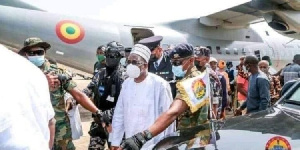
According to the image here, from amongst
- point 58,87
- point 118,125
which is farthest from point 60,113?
point 118,125

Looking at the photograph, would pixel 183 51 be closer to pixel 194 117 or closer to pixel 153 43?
pixel 194 117

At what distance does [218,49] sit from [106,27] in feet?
11.5

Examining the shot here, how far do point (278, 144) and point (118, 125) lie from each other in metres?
1.46

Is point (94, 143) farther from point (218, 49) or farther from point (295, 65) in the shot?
point (218, 49)

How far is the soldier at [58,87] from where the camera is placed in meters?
3.74

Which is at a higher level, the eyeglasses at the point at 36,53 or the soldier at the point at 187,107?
the eyeglasses at the point at 36,53

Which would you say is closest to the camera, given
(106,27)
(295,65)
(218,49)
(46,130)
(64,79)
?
(46,130)

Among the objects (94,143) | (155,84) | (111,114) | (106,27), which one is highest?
(106,27)

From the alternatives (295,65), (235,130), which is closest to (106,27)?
(295,65)

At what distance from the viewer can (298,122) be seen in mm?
2891

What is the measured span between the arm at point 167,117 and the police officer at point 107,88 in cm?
119

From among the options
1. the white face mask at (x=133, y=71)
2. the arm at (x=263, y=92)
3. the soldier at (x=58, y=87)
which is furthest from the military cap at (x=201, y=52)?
the white face mask at (x=133, y=71)

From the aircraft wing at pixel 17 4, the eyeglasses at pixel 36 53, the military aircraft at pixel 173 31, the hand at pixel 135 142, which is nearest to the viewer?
the hand at pixel 135 142

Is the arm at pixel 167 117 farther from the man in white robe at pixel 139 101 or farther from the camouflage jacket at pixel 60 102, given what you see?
the camouflage jacket at pixel 60 102
